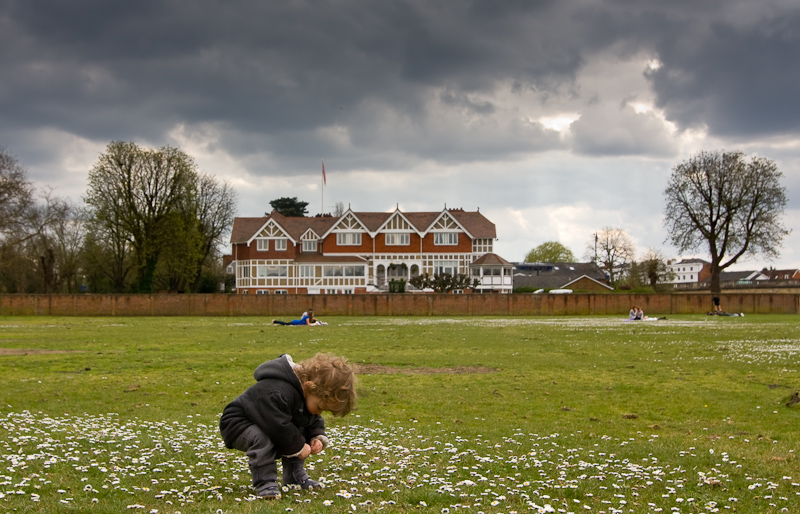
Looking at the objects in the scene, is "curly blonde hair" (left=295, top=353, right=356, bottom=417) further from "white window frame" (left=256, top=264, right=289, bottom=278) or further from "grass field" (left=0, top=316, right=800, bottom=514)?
"white window frame" (left=256, top=264, right=289, bottom=278)

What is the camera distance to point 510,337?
32500mm

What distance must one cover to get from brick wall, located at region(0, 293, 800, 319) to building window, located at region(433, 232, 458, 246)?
34087mm

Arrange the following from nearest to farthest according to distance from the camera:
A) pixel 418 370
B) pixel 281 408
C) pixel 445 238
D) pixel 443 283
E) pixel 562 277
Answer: pixel 281 408 < pixel 418 370 < pixel 443 283 < pixel 445 238 < pixel 562 277

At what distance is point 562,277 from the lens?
124 metres

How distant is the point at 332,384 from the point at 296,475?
1299 mm

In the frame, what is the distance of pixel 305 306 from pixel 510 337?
32.5 meters

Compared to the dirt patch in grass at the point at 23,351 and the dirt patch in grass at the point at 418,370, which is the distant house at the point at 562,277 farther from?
the dirt patch in grass at the point at 418,370

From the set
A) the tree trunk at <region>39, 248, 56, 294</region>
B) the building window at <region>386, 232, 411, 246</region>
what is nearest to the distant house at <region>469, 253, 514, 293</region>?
the building window at <region>386, 232, 411, 246</region>

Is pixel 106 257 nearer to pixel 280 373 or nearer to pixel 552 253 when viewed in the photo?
pixel 280 373

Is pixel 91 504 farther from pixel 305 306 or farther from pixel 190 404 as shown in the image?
pixel 305 306

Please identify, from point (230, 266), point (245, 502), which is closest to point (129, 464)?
point (245, 502)

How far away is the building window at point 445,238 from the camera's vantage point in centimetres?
9756

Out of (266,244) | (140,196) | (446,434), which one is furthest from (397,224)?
(446,434)

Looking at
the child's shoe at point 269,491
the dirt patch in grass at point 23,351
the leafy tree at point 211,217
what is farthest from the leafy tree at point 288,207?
the child's shoe at point 269,491
